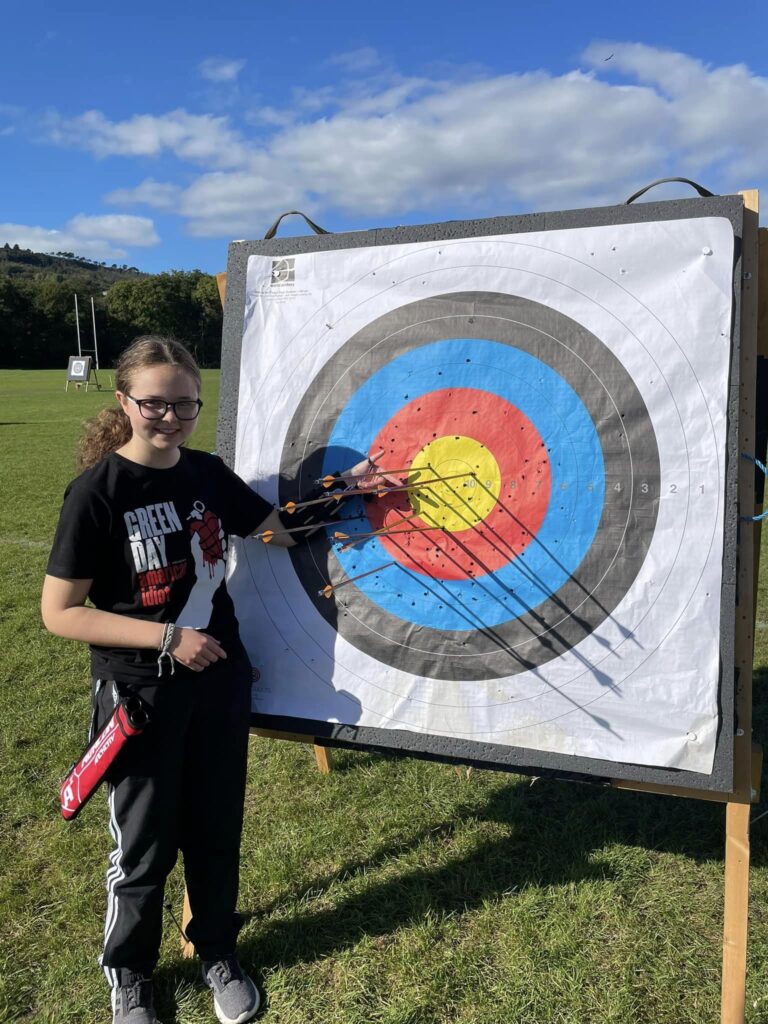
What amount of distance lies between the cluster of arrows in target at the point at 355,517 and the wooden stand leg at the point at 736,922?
862 millimetres

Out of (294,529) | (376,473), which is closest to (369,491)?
(376,473)

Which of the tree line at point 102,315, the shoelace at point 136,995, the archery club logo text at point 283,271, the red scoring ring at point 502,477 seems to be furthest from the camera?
the tree line at point 102,315

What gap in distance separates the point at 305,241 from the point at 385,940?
173 centimetres

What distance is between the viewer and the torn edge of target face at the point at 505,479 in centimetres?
144

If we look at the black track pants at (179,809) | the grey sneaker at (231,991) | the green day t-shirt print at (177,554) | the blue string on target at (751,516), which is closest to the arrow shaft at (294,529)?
the green day t-shirt print at (177,554)

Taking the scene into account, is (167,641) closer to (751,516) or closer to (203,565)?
Result: (203,565)

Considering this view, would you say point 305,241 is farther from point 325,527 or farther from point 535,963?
point 535,963

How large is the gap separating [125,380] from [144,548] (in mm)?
355

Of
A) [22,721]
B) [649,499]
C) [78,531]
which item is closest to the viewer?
[78,531]

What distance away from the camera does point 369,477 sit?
67.7 inches

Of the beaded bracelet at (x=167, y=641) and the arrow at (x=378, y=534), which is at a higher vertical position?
the arrow at (x=378, y=534)

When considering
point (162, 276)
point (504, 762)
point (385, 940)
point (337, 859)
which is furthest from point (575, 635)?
point (162, 276)

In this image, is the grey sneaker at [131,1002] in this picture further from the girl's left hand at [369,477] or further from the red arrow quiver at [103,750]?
the girl's left hand at [369,477]

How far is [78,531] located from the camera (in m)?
1.39
